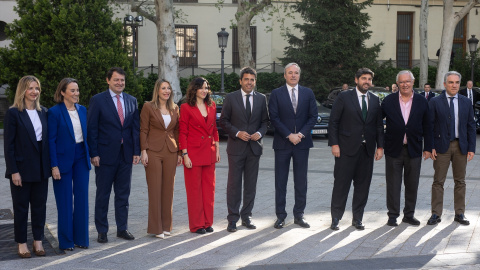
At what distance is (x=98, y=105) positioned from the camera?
779 cm

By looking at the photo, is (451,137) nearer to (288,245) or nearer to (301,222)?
(301,222)

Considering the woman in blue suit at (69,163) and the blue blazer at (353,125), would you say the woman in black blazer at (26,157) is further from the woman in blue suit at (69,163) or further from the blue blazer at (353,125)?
the blue blazer at (353,125)

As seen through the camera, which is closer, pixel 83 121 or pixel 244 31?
pixel 83 121

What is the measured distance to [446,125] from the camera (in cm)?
877

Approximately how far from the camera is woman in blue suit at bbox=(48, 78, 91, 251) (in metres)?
7.31

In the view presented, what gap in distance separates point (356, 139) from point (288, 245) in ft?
5.75

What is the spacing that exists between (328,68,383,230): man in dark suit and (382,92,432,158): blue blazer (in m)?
0.15

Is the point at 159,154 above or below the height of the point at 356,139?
below

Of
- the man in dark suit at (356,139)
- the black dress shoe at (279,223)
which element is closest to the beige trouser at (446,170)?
the man in dark suit at (356,139)

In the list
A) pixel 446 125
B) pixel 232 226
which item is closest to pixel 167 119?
pixel 232 226

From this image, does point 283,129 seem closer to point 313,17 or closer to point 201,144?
point 201,144

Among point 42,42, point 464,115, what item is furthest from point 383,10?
point 464,115

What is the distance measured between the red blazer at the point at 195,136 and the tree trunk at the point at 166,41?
15483mm

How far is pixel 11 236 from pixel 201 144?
2.50 m
